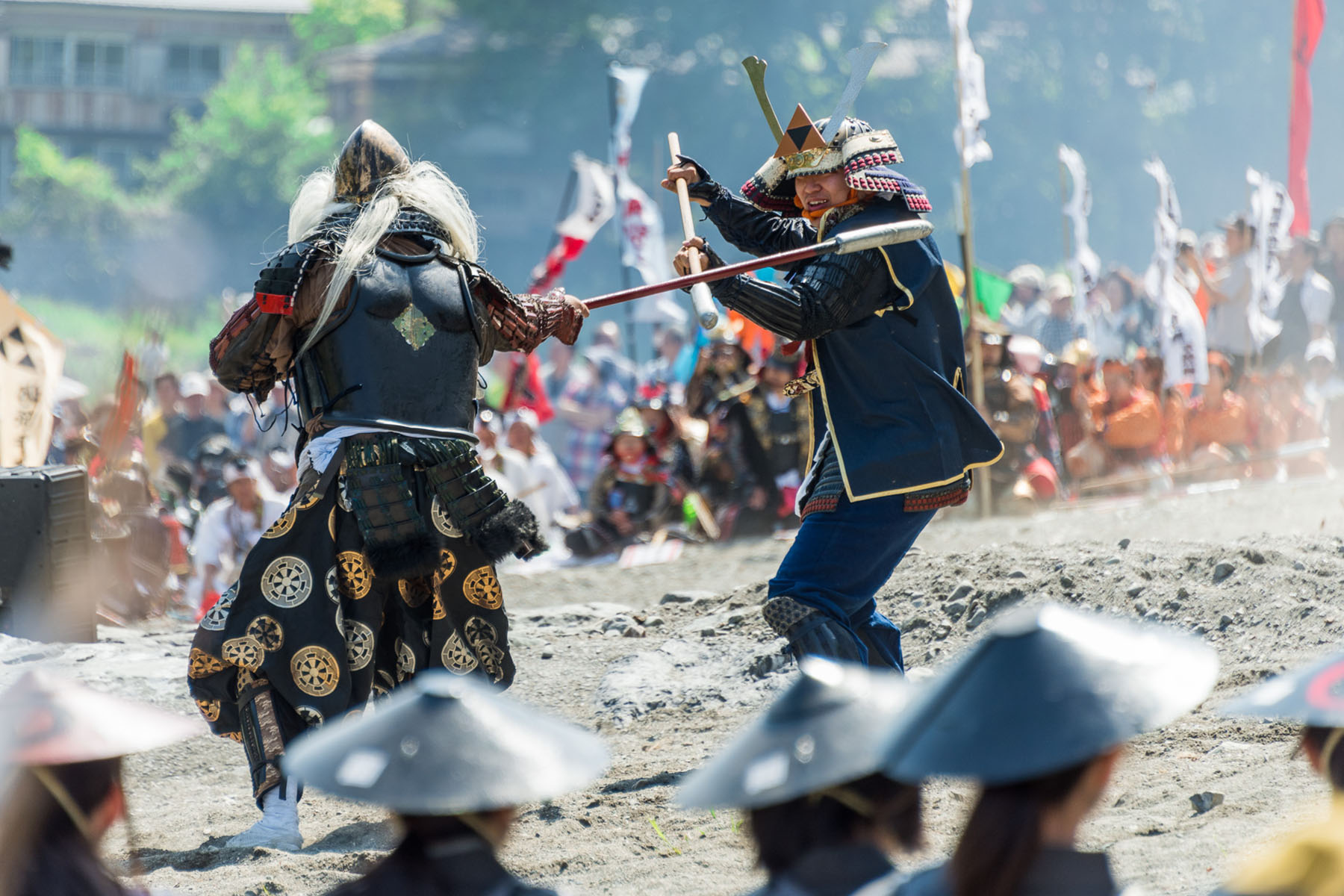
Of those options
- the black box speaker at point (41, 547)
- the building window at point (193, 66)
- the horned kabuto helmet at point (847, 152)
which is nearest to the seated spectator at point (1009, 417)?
the black box speaker at point (41, 547)

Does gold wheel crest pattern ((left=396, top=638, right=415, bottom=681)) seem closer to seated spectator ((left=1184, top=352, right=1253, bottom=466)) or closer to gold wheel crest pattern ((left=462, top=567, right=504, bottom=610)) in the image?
gold wheel crest pattern ((left=462, top=567, right=504, bottom=610))

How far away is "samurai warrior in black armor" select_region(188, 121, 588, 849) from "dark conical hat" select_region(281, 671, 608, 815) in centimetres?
210

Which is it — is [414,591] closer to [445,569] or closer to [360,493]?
[445,569]

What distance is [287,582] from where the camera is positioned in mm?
4125

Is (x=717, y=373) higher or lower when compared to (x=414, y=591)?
higher

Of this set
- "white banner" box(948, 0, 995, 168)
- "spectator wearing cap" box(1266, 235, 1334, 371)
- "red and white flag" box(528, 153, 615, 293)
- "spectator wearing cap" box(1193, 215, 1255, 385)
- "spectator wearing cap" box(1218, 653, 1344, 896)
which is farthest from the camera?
"spectator wearing cap" box(1266, 235, 1334, 371)

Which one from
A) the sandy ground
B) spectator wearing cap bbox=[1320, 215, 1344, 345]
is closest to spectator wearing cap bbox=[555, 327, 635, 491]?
the sandy ground

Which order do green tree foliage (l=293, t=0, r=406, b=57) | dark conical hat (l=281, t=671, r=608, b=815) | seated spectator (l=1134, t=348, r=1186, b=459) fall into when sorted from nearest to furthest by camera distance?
dark conical hat (l=281, t=671, r=608, b=815) → seated spectator (l=1134, t=348, r=1186, b=459) → green tree foliage (l=293, t=0, r=406, b=57)

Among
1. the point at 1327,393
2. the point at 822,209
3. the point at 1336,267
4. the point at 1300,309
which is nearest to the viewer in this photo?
the point at 822,209

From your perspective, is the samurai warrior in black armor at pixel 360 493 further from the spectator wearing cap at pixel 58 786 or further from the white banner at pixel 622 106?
the white banner at pixel 622 106

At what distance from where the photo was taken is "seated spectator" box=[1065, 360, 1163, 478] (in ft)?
37.5

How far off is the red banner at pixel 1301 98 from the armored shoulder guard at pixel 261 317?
11.3 metres

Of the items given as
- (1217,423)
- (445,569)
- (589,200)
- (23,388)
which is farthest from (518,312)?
(1217,423)

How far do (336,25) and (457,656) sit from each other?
44050mm
